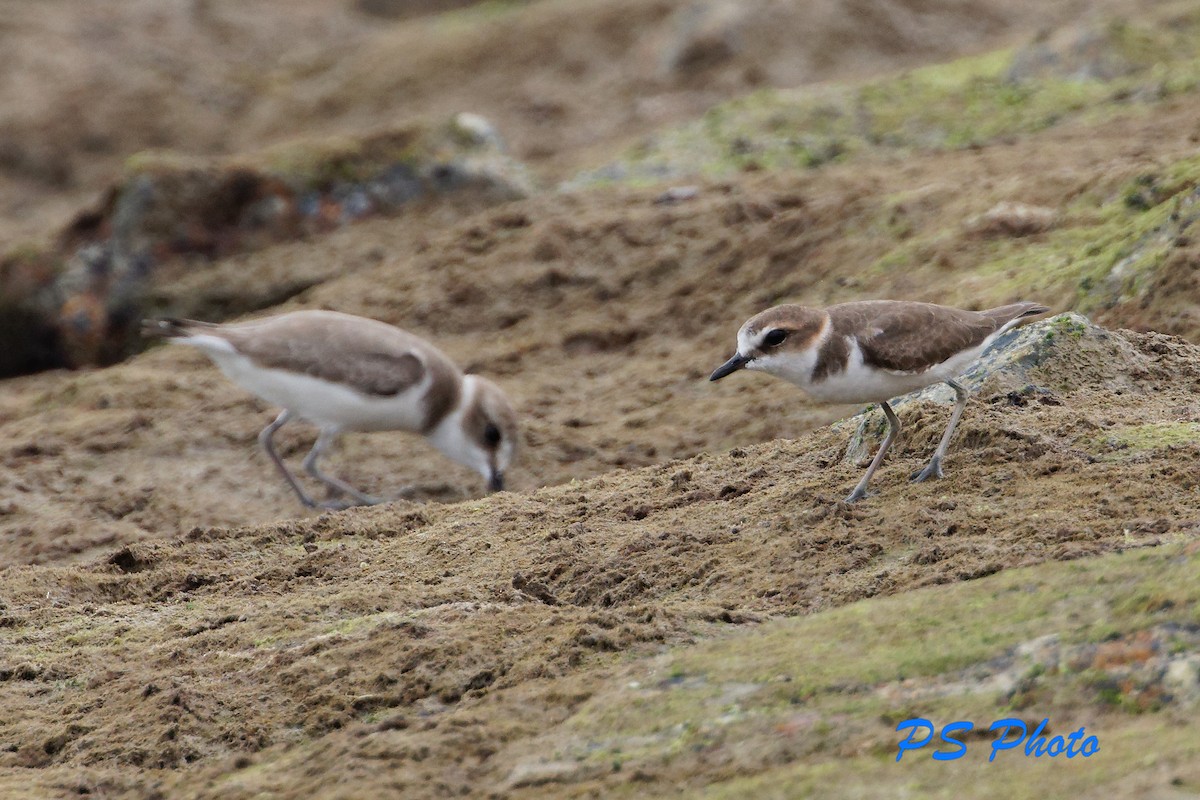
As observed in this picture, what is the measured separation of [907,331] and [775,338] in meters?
0.55

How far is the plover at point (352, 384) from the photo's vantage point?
31.6 feet

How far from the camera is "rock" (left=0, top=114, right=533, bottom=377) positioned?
1390 cm

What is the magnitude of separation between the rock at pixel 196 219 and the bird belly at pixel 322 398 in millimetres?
3941

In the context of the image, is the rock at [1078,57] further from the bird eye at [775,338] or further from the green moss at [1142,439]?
the bird eye at [775,338]

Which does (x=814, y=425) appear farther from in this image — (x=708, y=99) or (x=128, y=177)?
(x=708, y=99)

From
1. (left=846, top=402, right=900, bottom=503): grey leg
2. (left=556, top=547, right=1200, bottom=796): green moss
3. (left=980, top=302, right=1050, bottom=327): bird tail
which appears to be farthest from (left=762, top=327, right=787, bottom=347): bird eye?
(left=556, top=547, right=1200, bottom=796): green moss

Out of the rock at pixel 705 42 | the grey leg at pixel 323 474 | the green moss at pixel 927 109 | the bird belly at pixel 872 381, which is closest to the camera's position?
the bird belly at pixel 872 381

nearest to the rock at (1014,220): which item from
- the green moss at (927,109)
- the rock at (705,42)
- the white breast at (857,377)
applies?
the green moss at (927,109)

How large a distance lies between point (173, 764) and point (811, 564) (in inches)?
97.1

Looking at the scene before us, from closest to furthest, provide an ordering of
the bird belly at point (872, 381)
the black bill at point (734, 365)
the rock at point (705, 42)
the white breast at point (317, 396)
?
the bird belly at point (872, 381)
the black bill at point (734, 365)
the white breast at point (317, 396)
the rock at point (705, 42)

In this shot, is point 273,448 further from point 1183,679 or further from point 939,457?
point 1183,679

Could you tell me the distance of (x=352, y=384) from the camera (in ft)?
32.0

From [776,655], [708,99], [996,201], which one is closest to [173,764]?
[776,655]

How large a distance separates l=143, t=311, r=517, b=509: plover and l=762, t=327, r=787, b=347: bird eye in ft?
12.9
